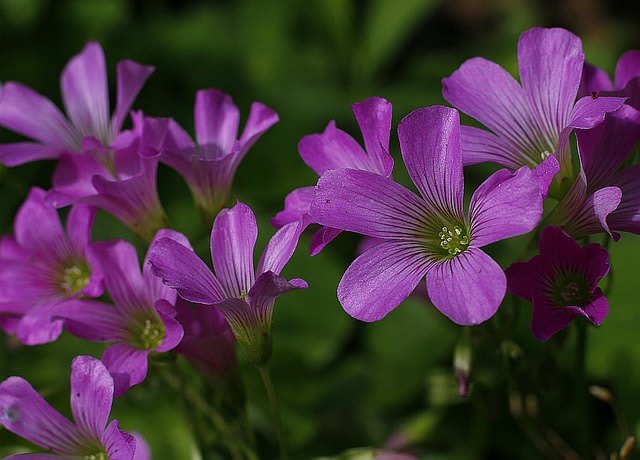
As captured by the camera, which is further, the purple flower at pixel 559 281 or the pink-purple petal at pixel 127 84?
the pink-purple petal at pixel 127 84

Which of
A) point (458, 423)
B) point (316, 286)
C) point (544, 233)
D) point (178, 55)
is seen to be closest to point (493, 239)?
point (544, 233)

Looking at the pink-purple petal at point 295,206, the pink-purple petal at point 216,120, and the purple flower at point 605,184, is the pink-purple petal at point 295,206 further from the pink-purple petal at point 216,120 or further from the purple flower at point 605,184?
the purple flower at point 605,184

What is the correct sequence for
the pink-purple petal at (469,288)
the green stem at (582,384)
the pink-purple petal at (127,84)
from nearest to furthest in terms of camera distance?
1. the pink-purple petal at (469,288)
2. the green stem at (582,384)
3. the pink-purple petal at (127,84)

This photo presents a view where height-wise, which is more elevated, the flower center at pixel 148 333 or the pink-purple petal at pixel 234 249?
the pink-purple petal at pixel 234 249

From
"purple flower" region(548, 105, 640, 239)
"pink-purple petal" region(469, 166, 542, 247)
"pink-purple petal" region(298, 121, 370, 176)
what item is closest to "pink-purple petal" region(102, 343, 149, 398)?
Result: "pink-purple petal" region(298, 121, 370, 176)

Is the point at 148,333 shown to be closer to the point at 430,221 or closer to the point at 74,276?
the point at 74,276

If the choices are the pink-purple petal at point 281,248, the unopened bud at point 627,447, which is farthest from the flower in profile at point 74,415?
the unopened bud at point 627,447

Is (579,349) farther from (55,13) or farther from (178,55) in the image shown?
(55,13)

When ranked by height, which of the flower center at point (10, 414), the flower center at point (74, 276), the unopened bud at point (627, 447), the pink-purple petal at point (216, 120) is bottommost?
the unopened bud at point (627, 447)
